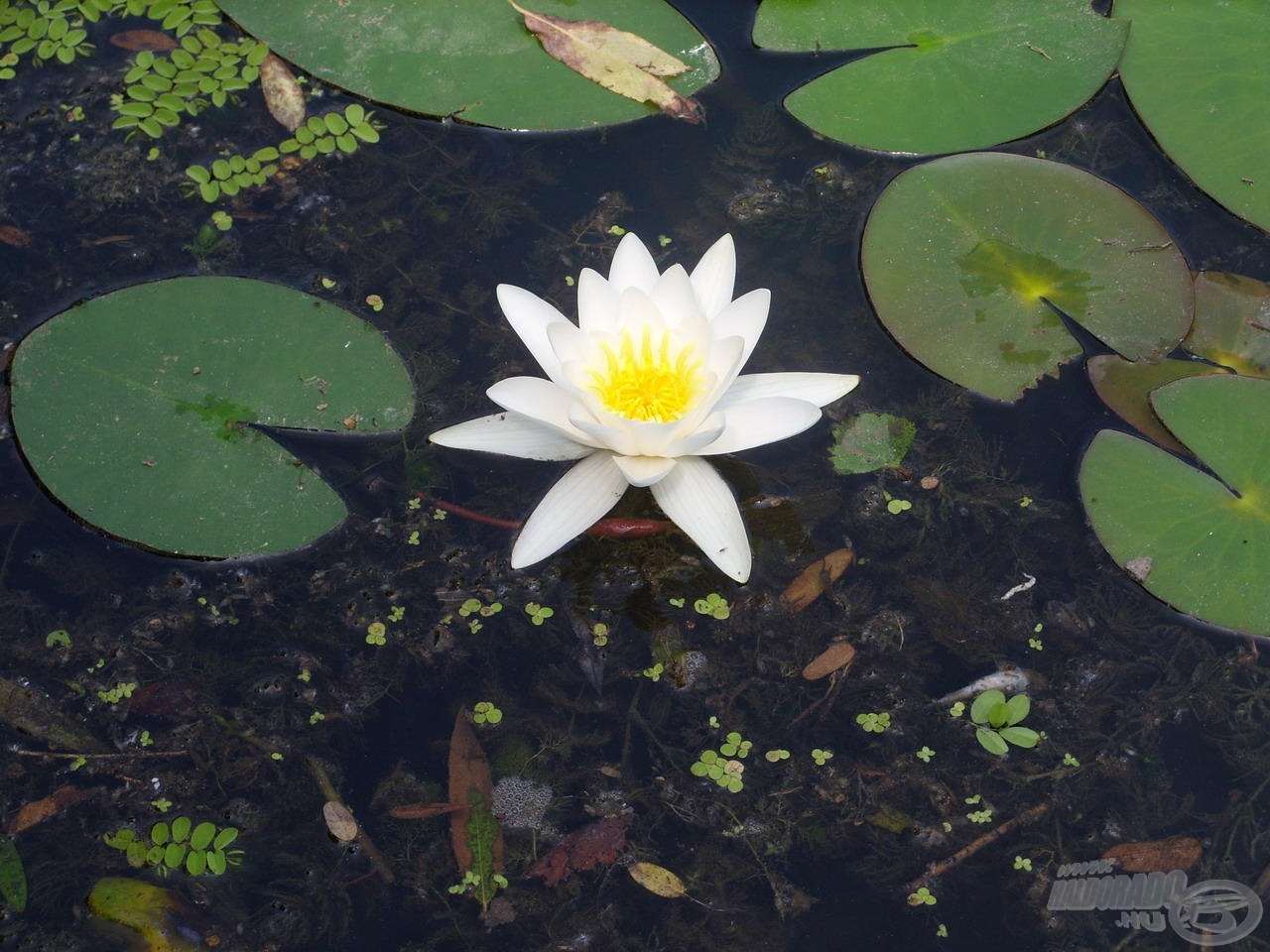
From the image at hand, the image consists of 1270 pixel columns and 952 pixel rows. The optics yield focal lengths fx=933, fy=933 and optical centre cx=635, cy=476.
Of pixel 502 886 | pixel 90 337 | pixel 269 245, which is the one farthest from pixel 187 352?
pixel 502 886

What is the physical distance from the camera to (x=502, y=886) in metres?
2.93

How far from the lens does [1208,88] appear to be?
3955mm

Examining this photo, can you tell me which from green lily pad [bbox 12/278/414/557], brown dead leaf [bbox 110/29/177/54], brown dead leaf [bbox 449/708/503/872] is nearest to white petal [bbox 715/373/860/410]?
green lily pad [bbox 12/278/414/557]

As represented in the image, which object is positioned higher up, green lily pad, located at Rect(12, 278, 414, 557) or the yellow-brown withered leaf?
green lily pad, located at Rect(12, 278, 414, 557)

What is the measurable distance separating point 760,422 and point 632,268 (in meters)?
0.74

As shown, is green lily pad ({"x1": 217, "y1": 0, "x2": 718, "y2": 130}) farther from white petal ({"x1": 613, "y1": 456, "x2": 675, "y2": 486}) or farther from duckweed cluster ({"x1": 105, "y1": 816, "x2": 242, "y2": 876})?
duckweed cluster ({"x1": 105, "y1": 816, "x2": 242, "y2": 876})

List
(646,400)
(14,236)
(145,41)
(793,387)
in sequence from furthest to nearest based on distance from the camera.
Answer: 1. (145,41)
2. (14,236)
3. (793,387)
4. (646,400)

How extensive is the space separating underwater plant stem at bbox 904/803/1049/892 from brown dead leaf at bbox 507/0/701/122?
3.15 metres

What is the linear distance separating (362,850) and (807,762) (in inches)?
58.1

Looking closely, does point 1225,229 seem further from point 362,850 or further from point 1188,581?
point 362,850


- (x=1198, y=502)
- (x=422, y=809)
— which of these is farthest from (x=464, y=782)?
(x=1198, y=502)

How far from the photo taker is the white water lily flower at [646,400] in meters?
3.10

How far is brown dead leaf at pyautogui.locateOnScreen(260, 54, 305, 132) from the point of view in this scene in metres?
4.38

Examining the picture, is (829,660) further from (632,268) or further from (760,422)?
(632,268)
